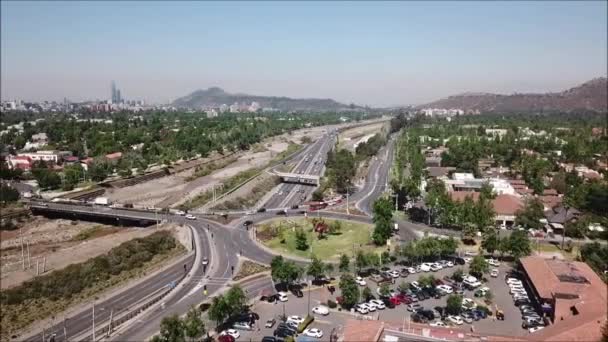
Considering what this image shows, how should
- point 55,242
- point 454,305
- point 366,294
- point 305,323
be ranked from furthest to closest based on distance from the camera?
point 55,242 → point 366,294 → point 454,305 → point 305,323

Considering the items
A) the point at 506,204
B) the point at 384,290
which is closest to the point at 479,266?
the point at 384,290

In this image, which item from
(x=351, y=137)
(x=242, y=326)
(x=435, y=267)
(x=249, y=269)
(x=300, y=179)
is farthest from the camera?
(x=351, y=137)

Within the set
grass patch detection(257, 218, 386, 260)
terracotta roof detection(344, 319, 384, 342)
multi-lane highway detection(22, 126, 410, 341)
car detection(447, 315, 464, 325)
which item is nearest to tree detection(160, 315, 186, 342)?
multi-lane highway detection(22, 126, 410, 341)

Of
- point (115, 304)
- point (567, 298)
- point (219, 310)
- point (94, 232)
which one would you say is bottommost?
point (94, 232)

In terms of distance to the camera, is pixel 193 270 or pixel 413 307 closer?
pixel 413 307

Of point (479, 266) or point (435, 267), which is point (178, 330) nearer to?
point (435, 267)

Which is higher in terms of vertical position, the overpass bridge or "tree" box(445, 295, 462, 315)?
"tree" box(445, 295, 462, 315)

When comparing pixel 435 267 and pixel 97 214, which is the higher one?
pixel 435 267

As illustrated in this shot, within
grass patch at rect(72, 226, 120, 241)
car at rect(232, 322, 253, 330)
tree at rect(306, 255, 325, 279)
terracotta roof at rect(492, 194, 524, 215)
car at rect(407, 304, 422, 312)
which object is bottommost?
grass patch at rect(72, 226, 120, 241)

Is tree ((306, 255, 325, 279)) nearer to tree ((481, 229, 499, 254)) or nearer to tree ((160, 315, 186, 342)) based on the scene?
tree ((160, 315, 186, 342))
